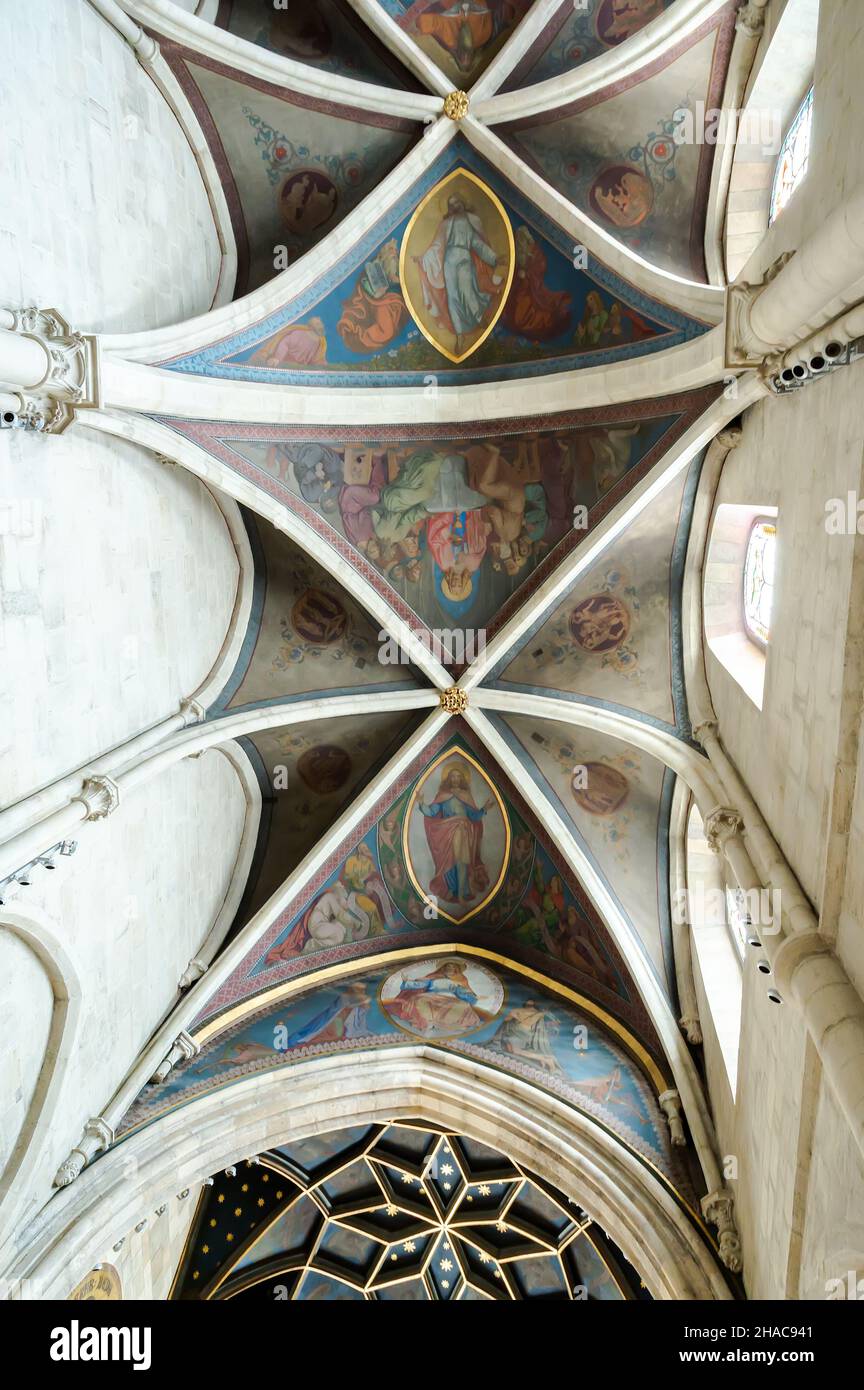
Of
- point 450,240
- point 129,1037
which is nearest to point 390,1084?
point 129,1037

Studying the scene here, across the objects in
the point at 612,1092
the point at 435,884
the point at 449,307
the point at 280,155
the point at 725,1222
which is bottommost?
the point at 725,1222

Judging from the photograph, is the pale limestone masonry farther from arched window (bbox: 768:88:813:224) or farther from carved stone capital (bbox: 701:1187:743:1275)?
carved stone capital (bbox: 701:1187:743:1275)

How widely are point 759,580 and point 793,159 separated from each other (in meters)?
3.47

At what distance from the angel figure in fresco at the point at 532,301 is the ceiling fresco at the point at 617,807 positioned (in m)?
4.31

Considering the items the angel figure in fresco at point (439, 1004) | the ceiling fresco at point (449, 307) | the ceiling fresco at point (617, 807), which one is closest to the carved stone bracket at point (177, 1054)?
the angel figure in fresco at point (439, 1004)

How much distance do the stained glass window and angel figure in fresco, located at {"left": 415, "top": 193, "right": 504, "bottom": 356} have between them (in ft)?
12.5

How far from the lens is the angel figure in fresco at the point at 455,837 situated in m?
11.5

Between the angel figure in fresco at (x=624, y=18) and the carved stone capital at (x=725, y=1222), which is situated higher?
the angel figure in fresco at (x=624, y=18)

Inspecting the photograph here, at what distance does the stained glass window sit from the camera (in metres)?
8.12

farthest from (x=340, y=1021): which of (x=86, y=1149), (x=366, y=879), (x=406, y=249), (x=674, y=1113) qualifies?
(x=406, y=249)

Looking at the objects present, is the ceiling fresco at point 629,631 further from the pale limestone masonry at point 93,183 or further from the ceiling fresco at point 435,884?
the pale limestone masonry at point 93,183

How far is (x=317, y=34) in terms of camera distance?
896 cm

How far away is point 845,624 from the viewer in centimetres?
494

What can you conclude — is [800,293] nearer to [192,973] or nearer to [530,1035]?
[530,1035]
